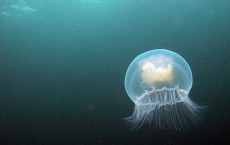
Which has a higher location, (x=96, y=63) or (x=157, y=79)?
(x=96, y=63)

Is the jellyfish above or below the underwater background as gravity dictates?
below

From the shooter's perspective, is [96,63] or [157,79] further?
[96,63]

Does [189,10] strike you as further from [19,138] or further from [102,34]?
[19,138]

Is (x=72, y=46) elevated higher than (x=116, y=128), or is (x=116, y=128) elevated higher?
(x=72, y=46)

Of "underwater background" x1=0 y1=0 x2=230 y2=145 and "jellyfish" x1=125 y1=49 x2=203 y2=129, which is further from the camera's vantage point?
"underwater background" x1=0 y1=0 x2=230 y2=145

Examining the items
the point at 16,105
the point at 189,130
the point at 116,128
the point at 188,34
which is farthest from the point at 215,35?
the point at 16,105

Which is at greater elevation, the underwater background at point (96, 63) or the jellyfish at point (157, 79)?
the underwater background at point (96, 63)

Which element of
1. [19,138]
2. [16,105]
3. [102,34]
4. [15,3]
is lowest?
[19,138]

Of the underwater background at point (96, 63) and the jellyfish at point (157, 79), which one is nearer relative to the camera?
the jellyfish at point (157, 79)
